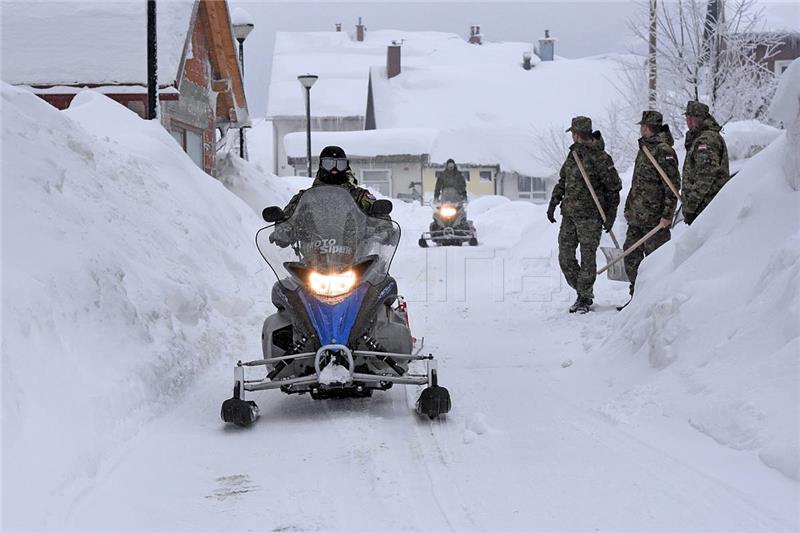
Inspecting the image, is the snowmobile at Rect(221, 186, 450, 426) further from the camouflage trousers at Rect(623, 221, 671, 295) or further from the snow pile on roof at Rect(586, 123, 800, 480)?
the camouflage trousers at Rect(623, 221, 671, 295)

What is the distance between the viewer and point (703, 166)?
9.78m

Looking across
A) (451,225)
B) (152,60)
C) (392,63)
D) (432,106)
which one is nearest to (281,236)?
(152,60)

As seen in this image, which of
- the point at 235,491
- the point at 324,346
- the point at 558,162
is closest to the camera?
the point at 235,491

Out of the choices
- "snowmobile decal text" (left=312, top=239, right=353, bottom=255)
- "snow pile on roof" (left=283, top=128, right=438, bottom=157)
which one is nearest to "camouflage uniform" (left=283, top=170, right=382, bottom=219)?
"snowmobile decal text" (left=312, top=239, right=353, bottom=255)

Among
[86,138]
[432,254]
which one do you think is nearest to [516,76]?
[432,254]

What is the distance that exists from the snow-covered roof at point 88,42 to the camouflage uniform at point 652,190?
986 centimetres

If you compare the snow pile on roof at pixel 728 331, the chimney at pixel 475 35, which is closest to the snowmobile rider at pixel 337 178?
the snow pile on roof at pixel 728 331

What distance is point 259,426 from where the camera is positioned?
21.7 feet

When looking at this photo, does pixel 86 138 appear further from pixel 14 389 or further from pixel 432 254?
pixel 432 254

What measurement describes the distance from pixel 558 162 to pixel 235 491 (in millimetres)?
32675

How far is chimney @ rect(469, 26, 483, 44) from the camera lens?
73.9m

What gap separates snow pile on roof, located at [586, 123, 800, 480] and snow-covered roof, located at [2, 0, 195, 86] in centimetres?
1223

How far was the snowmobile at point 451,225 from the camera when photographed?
23688 millimetres

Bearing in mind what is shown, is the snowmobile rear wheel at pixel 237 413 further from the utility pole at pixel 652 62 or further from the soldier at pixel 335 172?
the utility pole at pixel 652 62
